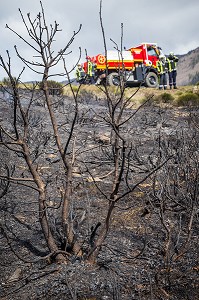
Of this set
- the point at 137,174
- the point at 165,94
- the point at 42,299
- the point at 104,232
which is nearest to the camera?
the point at 42,299

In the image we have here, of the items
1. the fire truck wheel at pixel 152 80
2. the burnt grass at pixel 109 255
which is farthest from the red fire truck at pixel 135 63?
the burnt grass at pixel 109 255

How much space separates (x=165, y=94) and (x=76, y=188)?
9.72m

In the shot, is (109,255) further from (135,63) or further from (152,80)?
(152,80)

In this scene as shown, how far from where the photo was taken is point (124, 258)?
2629mm

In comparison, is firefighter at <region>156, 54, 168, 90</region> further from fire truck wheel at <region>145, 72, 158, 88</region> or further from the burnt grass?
the burnt grass

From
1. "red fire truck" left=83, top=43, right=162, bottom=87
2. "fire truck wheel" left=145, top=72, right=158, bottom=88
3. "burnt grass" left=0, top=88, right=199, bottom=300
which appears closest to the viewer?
"burnt grass" left=0, top=88, right=199, bottom=300

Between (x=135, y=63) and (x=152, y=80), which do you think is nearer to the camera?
(x=135, y=63)

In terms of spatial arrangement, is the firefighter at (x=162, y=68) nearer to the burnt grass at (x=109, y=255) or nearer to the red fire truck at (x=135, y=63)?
the red fire truck at (x=135, y=63)

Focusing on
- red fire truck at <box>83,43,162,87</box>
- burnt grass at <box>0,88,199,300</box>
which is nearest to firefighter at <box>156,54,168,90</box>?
red fire truck at <box>83,43,162,87</box>

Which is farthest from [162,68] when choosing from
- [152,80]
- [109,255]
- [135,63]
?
[109,255]

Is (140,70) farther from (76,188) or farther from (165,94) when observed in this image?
(76,188)

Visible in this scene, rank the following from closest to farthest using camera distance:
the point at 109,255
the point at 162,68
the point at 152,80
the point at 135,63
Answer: the point at 109,255 → the point at 135,63 → the point at 162,68 → the point at 152,80

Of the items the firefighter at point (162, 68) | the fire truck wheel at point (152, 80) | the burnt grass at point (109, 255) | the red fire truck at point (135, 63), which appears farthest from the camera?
the fire truck wheel at point (152, 80)

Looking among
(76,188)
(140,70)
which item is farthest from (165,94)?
(76,188)
